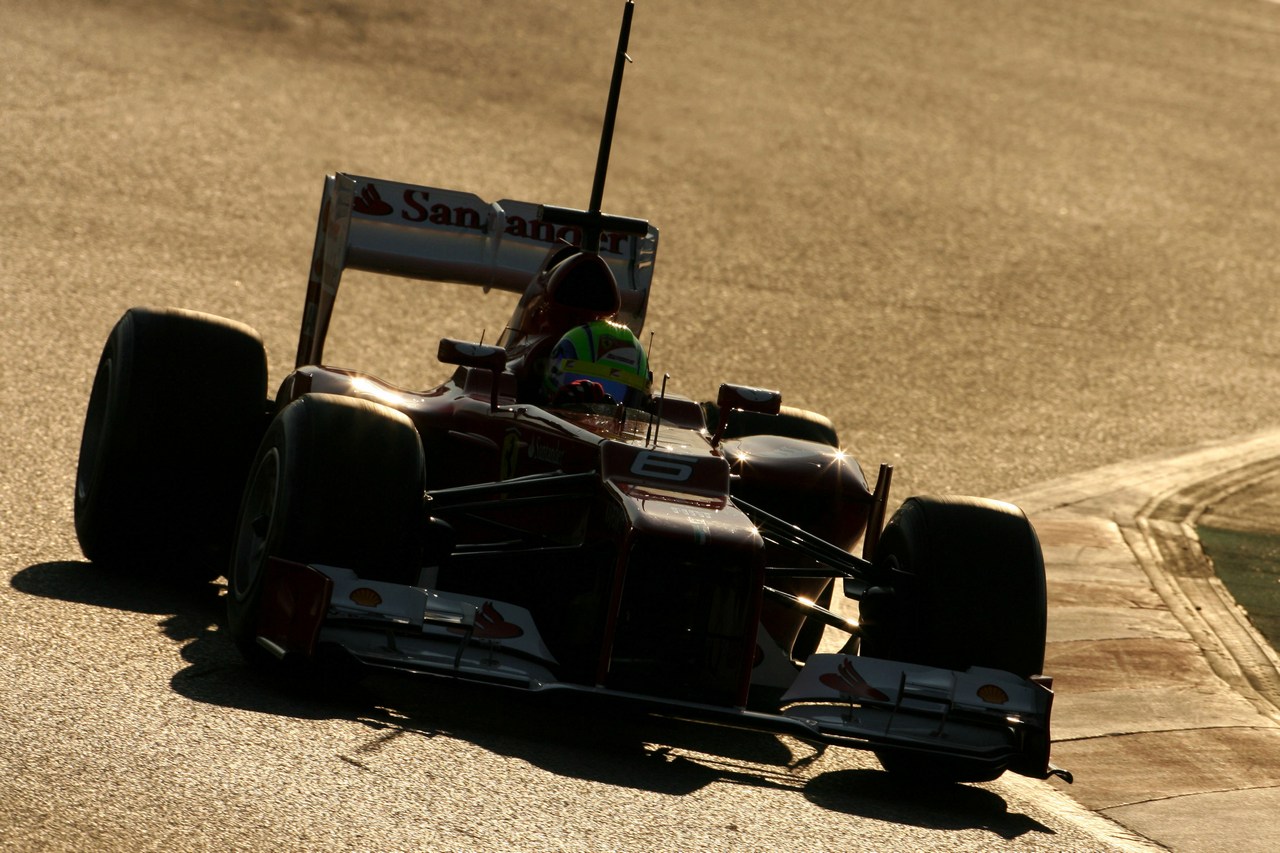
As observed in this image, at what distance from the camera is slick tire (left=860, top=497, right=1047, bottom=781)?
21.8 feet

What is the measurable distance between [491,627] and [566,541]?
2.59 feet

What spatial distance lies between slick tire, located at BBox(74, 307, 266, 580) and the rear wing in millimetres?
1855

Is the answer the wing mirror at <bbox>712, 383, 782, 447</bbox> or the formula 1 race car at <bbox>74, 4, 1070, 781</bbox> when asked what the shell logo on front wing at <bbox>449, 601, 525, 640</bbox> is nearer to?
the formula 1 race car at <bbox>74, 4, 1070, 781</bbox>

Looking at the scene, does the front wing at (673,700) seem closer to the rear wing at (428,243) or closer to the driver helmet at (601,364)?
the driver helmet at (601,364)

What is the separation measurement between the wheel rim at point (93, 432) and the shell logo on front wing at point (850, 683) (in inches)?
129

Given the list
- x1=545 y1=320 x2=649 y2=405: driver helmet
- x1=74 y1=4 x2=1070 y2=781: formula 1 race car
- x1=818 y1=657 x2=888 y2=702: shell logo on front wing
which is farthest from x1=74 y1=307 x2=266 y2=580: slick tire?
x1=818 y1=657 x2=888 y2=702: shell logo on front wing

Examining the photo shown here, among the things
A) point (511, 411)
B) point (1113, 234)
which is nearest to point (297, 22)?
point (1113, 234)

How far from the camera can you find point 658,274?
18172mm

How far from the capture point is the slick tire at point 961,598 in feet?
21.8

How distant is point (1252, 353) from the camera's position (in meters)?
17.8

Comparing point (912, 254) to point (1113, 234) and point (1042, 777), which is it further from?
point (1042, 777)

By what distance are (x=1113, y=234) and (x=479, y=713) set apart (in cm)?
1644

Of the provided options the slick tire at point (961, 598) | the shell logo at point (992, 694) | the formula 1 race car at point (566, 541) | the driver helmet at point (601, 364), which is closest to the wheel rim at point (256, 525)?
the formula 1 race car at point (566, 541)

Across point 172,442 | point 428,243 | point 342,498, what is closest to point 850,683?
point 342,498
